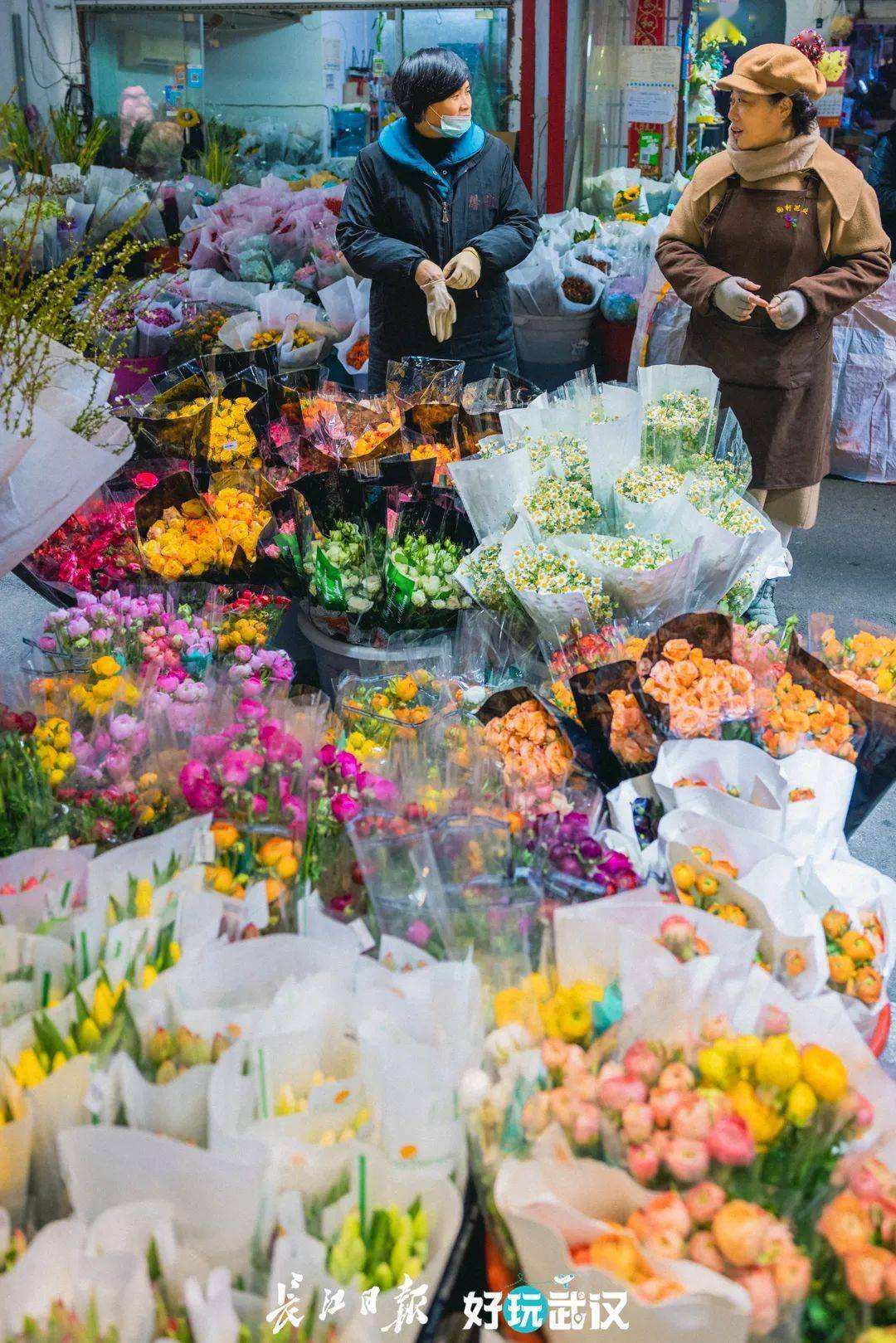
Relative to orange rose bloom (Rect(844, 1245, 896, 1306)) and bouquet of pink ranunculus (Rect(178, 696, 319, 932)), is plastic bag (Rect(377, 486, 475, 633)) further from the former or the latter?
orange rose bloom (Rect(844, 1245, 896, 1306))

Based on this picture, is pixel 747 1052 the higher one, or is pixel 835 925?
pixel 747 1052

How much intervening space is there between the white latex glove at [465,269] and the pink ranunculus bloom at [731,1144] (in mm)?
2907

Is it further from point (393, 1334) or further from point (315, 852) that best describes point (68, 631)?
point (393, 1334)

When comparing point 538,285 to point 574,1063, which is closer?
point 574,1063

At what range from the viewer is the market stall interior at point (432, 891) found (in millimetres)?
958

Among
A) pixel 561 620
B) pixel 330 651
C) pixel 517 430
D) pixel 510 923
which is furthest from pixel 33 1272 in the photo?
pixel 517 430

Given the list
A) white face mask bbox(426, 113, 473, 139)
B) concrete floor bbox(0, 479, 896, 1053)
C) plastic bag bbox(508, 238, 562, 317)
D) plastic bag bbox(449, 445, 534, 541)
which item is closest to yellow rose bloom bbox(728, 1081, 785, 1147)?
plastic bag bbox(449, 445, 534, 541)

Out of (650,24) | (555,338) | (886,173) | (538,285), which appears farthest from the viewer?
(650,24)

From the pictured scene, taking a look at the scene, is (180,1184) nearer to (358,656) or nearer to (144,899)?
(144,899)

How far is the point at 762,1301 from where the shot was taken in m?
0.89

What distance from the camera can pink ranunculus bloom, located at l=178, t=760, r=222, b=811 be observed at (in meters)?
1.50

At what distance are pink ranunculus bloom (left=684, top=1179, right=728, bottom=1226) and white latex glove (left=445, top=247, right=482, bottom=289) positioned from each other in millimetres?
2945

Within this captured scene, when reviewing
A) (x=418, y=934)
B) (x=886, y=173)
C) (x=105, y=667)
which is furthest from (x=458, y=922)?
(x=886, y=173)

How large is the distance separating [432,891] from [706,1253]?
51 cm
